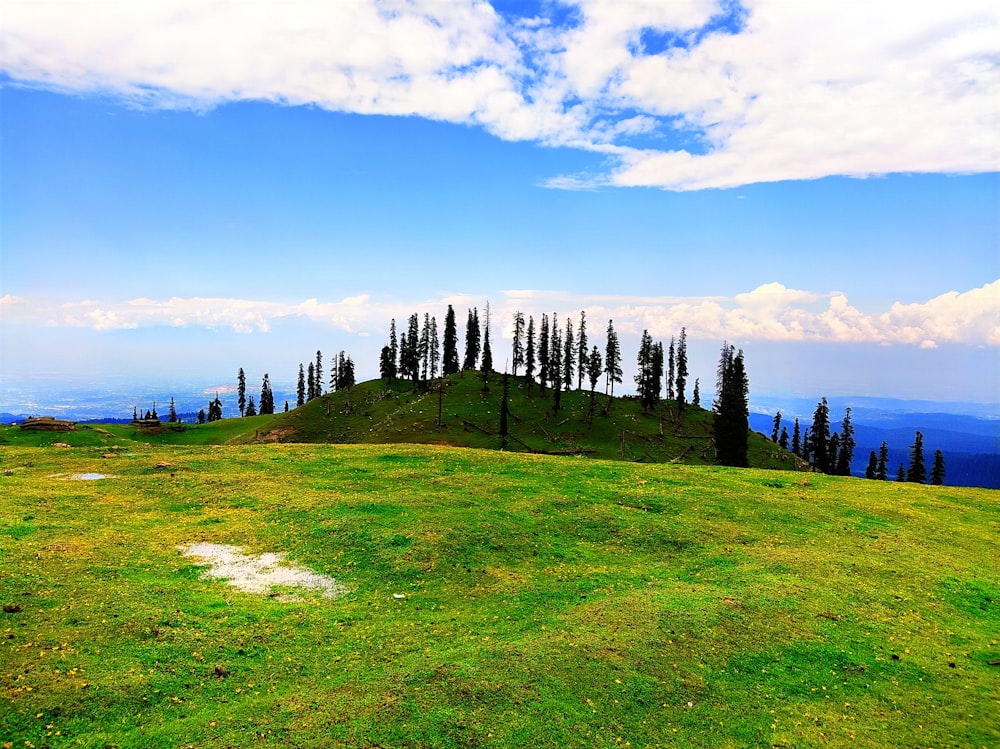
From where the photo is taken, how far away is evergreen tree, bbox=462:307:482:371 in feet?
481

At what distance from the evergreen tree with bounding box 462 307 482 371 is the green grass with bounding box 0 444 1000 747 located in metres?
119

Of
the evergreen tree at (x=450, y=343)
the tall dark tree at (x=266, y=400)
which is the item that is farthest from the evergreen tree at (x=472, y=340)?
the tall dark tree at (x=266, y=400)

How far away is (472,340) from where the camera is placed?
5827 inches

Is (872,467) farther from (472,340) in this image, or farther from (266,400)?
(266,400)

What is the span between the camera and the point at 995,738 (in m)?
11.2

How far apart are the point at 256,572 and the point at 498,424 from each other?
9536cm

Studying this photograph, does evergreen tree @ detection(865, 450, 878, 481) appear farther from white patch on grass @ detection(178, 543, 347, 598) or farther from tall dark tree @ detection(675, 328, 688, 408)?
white patch on grass @ detection(178, 543, 347, 598)

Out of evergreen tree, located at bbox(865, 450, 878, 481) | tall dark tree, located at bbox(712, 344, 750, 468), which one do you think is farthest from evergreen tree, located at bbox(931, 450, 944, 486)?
tall dark tree, located at bbox(712, 344, 750, 468)

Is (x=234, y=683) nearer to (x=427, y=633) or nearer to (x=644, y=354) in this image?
(x=427, y=633)

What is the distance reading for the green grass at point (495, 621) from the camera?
35.8 ft

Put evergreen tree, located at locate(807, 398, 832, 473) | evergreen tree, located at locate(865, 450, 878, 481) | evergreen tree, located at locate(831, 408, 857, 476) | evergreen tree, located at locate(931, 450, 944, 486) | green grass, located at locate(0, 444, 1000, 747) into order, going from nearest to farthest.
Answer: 1. green grass, located at locate(0, 444, 1000, 747)
2. evergreen tree, located at locate(931, 450, 944, 486)
3. evergreen tree, located at locate(831, 408, 857, 476)
4. evergreen tree, located at locate(807, 398, 832, 473)
5. evergreen tree, located at locate(865, 450, 878, 481)

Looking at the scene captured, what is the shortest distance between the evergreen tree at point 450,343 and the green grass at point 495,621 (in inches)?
4527

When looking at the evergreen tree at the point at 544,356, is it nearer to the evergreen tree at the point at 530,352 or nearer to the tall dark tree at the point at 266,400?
the evergreen tree at the point at 530,352

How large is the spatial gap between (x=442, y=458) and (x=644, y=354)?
10818cm
